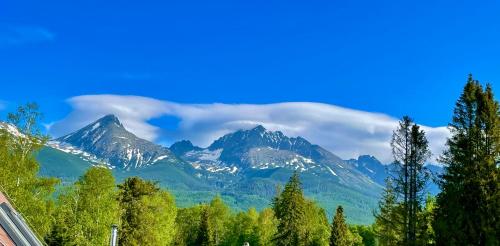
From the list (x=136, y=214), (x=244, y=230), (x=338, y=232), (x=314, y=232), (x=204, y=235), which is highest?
(x=244, y=230)

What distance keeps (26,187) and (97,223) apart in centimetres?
1080

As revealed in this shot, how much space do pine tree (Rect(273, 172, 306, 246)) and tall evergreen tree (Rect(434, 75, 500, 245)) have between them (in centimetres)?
4567

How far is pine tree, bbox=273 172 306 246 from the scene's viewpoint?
278 ft

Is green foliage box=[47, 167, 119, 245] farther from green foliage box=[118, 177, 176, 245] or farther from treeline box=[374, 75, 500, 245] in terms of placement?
treeline box=[374, 75, 500, 245]

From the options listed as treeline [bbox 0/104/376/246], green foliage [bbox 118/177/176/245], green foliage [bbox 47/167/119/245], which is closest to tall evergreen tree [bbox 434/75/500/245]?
treeline [bbox 0/104/376/246]

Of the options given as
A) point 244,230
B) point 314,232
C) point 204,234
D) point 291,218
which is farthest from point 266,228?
point 291,218

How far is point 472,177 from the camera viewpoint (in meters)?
38.2

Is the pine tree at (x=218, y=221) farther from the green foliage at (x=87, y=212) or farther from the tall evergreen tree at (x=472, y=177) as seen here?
the tall evergreen tree at (x=472, y=177)

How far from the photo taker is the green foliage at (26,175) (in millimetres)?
44406

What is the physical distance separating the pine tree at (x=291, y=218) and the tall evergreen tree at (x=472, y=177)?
4567 centimetres

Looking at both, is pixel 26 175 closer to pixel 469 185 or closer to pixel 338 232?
pixel 469 185

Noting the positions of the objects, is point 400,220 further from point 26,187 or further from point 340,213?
point 340,213

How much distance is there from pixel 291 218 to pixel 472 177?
162 feet

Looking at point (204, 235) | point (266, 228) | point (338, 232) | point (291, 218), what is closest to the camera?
point (338, 232)
